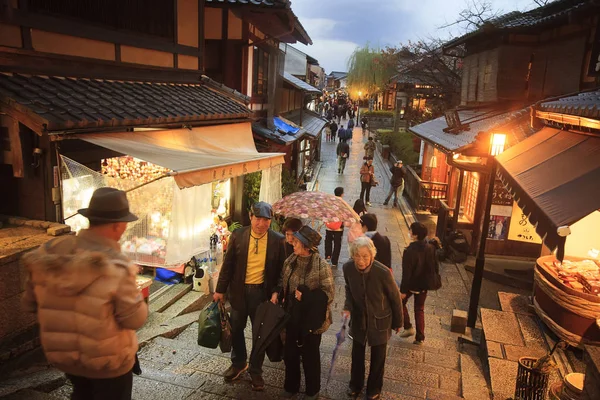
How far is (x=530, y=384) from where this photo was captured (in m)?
5.26

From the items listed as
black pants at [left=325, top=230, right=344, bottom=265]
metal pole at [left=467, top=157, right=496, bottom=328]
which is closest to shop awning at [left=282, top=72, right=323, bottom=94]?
black pants at [left=325, top=230, right=344, bottom=265]

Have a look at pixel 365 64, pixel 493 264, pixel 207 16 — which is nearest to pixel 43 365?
pixel 207 16

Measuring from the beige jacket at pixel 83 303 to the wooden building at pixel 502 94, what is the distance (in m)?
8.01

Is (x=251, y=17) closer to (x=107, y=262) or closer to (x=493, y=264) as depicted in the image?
(x=493, y=264)

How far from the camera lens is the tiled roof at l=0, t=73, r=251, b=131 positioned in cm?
539

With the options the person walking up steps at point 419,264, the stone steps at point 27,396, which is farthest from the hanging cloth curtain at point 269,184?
the stone steps at point 27,396

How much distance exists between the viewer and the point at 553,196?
209 inches

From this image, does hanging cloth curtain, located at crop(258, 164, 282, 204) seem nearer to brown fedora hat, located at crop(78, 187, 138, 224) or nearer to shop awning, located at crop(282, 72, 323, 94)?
brown fedora hat, located at crop(78, 187, 138, 224)

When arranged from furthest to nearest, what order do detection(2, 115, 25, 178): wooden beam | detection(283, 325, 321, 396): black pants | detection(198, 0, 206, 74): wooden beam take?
detection(198, 0, 206, 74): wooden beam
detection(2, 115, 25, 178): wooden beam
detection(283, 325, 321, 396): black pants

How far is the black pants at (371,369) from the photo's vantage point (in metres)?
5.28

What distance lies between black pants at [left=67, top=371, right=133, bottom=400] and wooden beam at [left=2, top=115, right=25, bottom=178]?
3.14 m

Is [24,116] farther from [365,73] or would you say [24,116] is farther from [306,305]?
[365,73]

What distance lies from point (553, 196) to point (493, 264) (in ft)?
24.3

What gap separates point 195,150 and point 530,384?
245 inches
